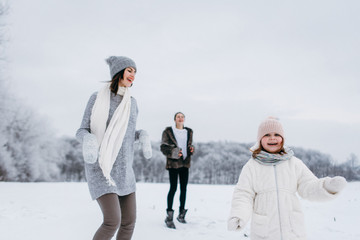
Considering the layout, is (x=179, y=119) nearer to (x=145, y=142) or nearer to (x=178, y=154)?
(x=178, y=154)

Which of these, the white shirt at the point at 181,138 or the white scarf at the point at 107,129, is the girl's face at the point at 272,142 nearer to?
the white scarf at the point at 107,129

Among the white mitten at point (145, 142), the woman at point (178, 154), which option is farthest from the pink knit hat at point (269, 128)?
the woman at point (178, 154)

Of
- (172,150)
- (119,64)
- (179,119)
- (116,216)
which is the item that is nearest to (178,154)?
(172,150)

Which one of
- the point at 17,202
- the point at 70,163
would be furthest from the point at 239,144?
the point at 17,202

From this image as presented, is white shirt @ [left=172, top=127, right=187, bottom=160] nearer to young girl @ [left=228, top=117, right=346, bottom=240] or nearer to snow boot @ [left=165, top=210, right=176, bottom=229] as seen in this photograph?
snow boot @ [left=165, top=210, right=176, bottom=229]

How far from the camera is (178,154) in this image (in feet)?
16.9

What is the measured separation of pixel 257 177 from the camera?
2512 mm

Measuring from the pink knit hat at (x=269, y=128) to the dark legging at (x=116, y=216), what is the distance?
1.32 m

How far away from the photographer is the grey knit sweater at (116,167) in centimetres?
266

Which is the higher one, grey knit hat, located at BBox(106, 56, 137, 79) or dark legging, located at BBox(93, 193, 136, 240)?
grey knit hat, located at BBox(106, 56, 137, 79)

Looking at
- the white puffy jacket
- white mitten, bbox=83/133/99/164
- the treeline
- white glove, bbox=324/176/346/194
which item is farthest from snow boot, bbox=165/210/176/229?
the treeline

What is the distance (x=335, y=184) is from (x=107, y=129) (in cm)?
196

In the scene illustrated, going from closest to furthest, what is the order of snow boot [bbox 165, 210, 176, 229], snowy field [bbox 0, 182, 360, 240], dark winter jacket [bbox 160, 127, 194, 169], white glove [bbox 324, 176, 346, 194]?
1. white glove [bbox 324, 176, 346, 194]
2. snowy field [bbox 0, 182, 360, 240]
3. snow boot [bbox 165, 210, 176, 229]
4. dark winter jacket [bbox 160, 127, 194, 169]

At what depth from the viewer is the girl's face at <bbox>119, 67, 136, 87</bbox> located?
3037 millimetres
